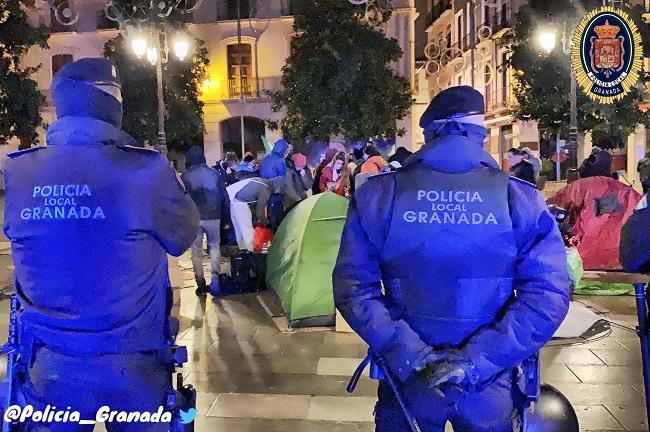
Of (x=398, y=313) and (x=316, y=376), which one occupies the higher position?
(x=398, y=313)

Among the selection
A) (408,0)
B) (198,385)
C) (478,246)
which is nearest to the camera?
(478,246)

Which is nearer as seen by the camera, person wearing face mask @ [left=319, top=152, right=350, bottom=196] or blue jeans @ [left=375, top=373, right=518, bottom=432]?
blue jeans @ [left=375, top=373, right=518, bottom=432]

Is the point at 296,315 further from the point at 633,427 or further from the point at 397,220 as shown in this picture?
the point at 397,220

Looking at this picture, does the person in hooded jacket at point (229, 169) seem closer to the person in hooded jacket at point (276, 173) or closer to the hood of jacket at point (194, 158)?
the person in hooded jacket at point (276, 173)

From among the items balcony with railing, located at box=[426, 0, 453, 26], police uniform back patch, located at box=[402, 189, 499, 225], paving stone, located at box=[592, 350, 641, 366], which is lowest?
paving stone, located at box=[592, 350, 641, 366]

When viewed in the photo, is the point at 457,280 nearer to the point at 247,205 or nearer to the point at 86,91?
the point at 86,91

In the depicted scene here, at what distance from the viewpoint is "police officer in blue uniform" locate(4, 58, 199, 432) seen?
2537mm

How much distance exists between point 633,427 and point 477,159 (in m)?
3.13

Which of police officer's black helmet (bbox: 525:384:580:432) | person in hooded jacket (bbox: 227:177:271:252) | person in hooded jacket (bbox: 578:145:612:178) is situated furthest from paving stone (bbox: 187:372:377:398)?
person in hooded jacket (bbox: 578:145:612:178)

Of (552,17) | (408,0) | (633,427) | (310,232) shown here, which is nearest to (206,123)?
(408,0)

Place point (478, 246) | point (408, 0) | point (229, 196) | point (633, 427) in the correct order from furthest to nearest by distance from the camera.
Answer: point (408, 0), point (229, 196), point (633, 427), point (478, 246)

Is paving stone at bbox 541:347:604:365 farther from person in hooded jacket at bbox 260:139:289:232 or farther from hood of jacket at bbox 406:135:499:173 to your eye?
person in hooded jacket at bbox 260:139:289:232

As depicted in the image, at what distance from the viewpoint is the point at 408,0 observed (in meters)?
Result: 34.7

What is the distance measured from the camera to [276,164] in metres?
11.4
